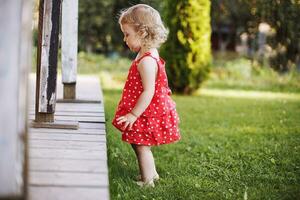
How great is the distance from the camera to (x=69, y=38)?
17.2 ft

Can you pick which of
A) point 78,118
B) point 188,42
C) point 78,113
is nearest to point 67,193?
point 78,118

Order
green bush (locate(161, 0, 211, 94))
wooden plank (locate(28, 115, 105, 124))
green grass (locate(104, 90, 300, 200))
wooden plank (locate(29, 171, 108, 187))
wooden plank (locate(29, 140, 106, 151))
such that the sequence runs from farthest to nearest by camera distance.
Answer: green bush (locate(161, 0, 211, 94))
wooden plank (locate(28, 115, 105, 124))
green grass (locate(104, 90, 300, 200))
wooden plank (locate(29, 140, 106, 151))
wooden plank (locate(29, 171, 108, 187))

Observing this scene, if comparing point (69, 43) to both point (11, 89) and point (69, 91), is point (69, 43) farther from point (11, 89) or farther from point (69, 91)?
point (11, 89)

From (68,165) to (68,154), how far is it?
9.7 inches

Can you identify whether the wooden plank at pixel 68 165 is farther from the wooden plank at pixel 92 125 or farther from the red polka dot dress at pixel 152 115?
the wooden plank at pixel 92 125

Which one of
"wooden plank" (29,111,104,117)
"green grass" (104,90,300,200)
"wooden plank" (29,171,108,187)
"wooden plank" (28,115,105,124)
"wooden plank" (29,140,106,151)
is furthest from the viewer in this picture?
"wooden plank" (29,111,104,117)

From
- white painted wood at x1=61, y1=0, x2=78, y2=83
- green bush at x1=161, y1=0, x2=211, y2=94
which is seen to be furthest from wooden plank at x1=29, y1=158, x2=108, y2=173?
green bush at x1=161, y1=0, x2=211, y2=94

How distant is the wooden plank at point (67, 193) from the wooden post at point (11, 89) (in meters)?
0.42

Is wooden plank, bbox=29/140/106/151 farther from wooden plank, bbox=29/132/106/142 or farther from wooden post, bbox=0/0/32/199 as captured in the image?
wooden post, bbox=0/0/32/199

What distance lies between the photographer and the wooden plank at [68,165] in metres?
2.47

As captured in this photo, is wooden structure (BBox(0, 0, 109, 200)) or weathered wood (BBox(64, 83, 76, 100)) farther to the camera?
weathered wood (BBox(64, 83, 76, 100))

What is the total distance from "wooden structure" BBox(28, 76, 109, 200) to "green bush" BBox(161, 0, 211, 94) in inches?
231

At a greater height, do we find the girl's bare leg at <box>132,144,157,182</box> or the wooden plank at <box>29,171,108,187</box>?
the wooden plank at <box>29,171,108,187</box>

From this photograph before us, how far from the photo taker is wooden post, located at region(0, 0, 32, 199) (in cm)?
163
